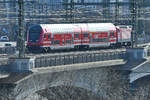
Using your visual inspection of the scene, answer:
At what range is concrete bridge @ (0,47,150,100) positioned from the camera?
23766 millimetres

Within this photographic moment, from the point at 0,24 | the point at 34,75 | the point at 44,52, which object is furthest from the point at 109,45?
the point at 0,24

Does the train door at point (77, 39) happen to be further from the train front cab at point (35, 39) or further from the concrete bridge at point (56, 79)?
the concrete bridge at point (56, 79)

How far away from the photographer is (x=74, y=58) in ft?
96.9

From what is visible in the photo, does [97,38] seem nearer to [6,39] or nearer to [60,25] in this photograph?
[60,25]

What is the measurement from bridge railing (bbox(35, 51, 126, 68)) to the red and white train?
289 centimetres

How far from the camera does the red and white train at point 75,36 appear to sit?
1304 inches

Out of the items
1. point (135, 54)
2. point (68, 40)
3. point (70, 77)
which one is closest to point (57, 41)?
point (68, 40)

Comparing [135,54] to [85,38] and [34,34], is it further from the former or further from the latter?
[34,34]

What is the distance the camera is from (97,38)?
37.5 m

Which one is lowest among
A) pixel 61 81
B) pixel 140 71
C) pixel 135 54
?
pixel 140 71

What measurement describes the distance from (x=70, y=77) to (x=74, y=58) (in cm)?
134

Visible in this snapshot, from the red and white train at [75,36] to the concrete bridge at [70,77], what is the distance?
332 cm

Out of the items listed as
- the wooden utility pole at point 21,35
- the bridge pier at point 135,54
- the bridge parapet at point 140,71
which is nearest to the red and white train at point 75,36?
the bridge pier at point 135,54

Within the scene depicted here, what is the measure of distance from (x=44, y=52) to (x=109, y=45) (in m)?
7.20
